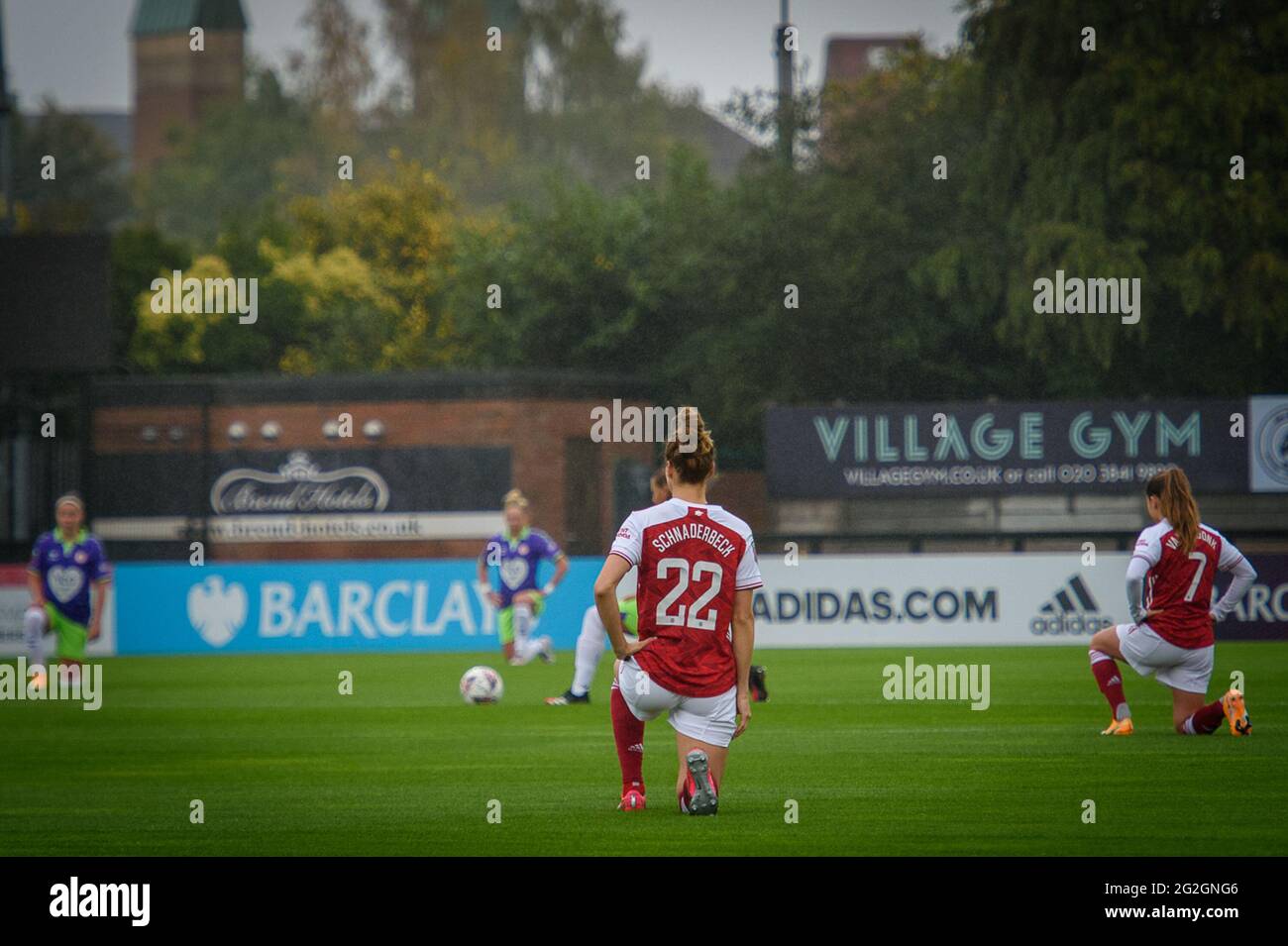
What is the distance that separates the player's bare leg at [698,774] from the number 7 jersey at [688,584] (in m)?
0.34

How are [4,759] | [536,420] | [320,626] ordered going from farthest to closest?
[536,420] → [320,626] → [4,759]

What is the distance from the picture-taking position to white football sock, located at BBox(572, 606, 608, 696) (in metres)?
18.2

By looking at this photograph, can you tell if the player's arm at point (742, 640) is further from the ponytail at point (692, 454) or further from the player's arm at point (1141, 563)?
the player's arm at point (1141, 563)

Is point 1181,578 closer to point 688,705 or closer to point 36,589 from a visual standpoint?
point 688,705

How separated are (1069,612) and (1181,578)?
12.6 meters

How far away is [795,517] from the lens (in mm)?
33750

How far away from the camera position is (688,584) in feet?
33.2

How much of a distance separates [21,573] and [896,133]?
2319 cm

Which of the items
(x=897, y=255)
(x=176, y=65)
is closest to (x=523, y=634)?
(x=897, y=255)

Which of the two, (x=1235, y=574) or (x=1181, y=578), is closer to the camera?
(x=1181, y=578)

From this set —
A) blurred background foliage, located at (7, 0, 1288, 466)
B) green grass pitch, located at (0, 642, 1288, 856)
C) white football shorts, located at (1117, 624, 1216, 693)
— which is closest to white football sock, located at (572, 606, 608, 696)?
green grass pitch, located at (0, 642, 1288, 856)

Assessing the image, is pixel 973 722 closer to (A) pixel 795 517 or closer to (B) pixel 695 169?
(A) pixel 795 517

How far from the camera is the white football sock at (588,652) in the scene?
1822 cm
